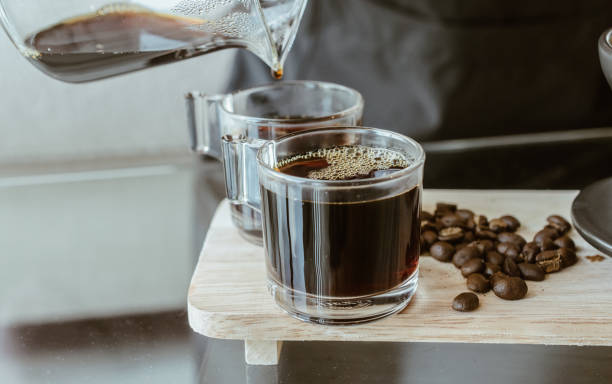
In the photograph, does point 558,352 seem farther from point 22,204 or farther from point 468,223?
point 22,204

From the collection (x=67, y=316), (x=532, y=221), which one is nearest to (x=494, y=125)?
(x=532, y=221)

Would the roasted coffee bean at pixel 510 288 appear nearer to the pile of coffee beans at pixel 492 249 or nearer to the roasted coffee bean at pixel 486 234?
the pile of coffee beans at pixel 492 249

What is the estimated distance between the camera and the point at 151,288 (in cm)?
90

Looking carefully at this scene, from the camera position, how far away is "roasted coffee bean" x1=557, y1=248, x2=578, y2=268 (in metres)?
0.74

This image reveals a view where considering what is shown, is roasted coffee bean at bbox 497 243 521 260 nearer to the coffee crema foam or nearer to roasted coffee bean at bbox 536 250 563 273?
roasted coffee bean at bbox 536 250 563 273

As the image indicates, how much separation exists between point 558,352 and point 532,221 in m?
0.17

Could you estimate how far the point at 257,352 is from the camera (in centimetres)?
70

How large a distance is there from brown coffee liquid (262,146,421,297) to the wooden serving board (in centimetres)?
4

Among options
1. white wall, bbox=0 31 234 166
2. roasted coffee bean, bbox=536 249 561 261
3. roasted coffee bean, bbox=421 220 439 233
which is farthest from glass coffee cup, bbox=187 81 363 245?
white wall, bbox=0 31 234 166

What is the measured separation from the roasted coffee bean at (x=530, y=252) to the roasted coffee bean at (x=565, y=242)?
0.03 m

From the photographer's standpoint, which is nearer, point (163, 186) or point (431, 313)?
point (431, 313)

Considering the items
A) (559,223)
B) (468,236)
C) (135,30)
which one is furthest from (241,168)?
(559,223)

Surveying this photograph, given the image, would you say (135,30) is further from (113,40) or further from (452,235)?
(452,235)

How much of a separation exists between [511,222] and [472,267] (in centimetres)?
13
